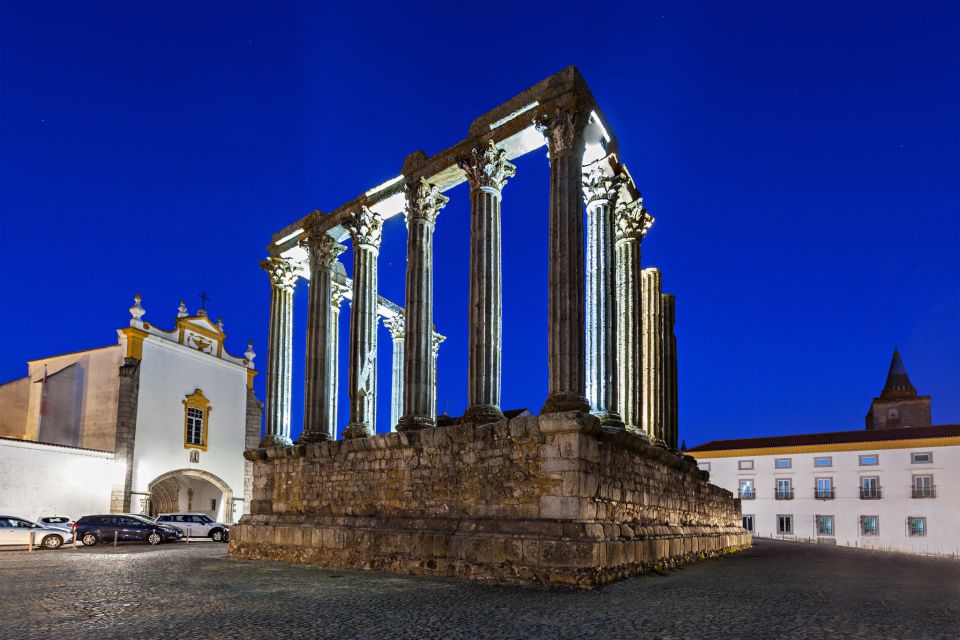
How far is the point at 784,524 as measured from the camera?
44.9 m

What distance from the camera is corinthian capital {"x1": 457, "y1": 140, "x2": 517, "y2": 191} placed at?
43.4 feet

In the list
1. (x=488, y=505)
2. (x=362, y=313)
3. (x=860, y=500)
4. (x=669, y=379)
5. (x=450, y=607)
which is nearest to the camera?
(x=450, y=607)

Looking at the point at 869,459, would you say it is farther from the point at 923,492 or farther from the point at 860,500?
the point at 923,492

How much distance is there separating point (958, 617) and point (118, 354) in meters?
29.7

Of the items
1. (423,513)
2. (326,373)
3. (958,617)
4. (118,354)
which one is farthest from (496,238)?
(118,354)

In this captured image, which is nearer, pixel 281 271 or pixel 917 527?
pixel 281 271

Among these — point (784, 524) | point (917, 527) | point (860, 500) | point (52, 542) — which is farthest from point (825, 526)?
point (52, 542)

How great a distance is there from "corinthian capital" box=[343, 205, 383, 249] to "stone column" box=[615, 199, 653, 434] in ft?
18.4

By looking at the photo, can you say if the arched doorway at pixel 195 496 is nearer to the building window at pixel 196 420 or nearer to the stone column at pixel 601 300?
the building window at pixel 196 420

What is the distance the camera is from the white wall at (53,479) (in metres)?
24.7

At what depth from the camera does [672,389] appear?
62.8 ft

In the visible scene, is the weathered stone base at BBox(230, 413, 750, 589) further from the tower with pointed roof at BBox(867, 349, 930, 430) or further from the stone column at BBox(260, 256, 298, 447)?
the tower with pointed roof at BBox(867, 349, 930, 430)

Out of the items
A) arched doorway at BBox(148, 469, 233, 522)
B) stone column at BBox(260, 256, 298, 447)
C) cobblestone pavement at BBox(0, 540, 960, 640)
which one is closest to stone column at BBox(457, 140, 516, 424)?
cobblestone pavement at BBox(0, 540, 960, 640)

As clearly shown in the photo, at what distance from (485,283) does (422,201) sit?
115 inches
